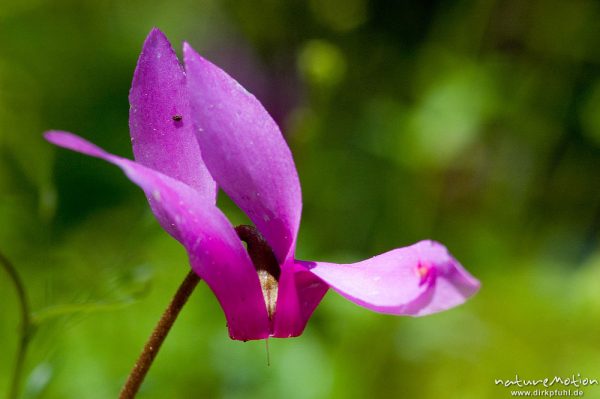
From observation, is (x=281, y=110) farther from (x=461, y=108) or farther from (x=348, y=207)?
(x=461, y=108)

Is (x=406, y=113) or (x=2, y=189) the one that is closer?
(x=2, y=189)

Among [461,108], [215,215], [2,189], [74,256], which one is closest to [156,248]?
[74,256]

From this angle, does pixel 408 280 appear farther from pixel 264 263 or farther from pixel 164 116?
pixel 164 116

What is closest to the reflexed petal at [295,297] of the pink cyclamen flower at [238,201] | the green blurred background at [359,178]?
the pink cyclamen flower at [238,201]

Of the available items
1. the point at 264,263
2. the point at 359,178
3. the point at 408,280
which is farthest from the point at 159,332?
the point at 359,178

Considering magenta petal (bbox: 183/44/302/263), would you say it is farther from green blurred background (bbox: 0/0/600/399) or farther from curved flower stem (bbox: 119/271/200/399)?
green blurred background (bbox: 0/0/600/399)

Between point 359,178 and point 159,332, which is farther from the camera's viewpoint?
point 359,178
